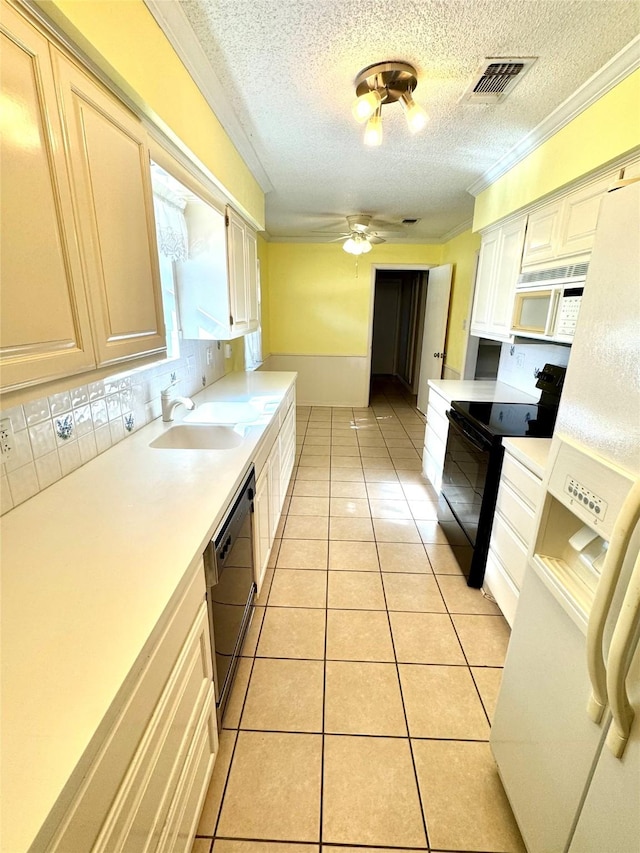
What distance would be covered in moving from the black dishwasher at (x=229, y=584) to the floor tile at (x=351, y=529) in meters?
1.00

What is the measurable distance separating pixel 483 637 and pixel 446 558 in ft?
1.99

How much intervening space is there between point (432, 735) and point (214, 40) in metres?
2.83

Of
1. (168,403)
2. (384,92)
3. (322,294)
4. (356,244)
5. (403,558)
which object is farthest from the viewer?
(322,294)

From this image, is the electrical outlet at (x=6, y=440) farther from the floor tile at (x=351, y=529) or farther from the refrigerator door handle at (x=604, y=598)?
the floor tile at (x=351, y=529)

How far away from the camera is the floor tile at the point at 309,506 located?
9.51 feet

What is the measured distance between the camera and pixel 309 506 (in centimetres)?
299

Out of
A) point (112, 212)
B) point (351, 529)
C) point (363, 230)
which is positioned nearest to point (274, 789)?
point (351, 529)

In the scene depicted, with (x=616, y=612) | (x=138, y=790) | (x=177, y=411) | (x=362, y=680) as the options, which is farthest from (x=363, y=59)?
(x=362, y=680)

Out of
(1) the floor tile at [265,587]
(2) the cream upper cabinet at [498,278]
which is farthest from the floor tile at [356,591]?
(2) the cream upper cabinet at [498,278]

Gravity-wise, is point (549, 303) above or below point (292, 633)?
above

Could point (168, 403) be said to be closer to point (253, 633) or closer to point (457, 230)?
point (253, 633)

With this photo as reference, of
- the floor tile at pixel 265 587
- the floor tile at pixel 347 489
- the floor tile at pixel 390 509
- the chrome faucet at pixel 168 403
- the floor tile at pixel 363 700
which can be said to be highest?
the chrome faucet at pixel 168 403

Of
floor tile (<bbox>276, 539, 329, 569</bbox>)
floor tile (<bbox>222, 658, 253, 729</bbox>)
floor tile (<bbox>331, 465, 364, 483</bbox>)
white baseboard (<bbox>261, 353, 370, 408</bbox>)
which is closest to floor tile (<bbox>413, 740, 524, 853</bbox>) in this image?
floor tile (<bbox>222, 658, 253, 729</bbox>)

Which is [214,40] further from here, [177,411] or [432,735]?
[432,735]
